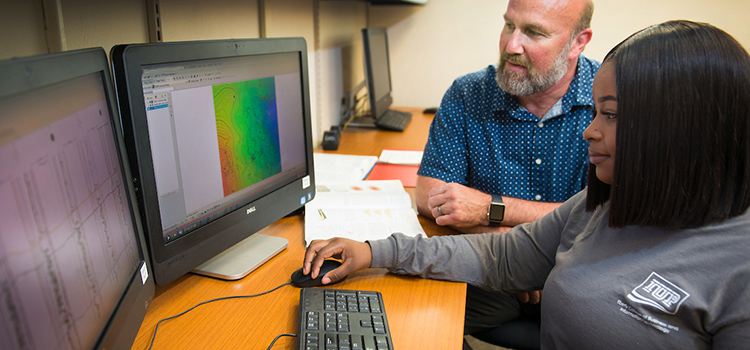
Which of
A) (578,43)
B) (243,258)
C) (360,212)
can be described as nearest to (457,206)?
(360,212)

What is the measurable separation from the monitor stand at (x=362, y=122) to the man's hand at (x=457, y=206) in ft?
4.03

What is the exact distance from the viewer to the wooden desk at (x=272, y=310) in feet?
2.52

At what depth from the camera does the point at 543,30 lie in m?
1.44

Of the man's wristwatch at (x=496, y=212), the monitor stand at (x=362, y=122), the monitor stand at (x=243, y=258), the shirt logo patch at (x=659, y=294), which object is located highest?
the shirt logo patch at (x=659, y=294)

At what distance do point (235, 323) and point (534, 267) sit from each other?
609 millimetres

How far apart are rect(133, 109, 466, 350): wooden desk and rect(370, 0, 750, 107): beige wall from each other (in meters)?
2.34

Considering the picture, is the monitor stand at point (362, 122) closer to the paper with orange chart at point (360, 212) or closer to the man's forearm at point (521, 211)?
the paper with orange chart at point (360, 212)

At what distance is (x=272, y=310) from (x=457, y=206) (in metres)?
0.57

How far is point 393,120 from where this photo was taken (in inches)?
102

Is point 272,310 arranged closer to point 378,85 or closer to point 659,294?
point 659,294

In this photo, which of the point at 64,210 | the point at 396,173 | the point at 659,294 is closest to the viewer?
the point at 64,210

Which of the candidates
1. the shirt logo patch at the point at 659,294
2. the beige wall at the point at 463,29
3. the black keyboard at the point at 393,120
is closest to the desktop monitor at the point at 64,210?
the shirt logo patch at the point at 659,294

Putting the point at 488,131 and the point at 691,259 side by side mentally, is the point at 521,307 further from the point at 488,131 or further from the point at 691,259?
the point at 691,259

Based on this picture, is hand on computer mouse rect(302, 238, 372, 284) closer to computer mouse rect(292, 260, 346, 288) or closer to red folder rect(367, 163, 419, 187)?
computer mouse rect(292, 260, 346, 288)
